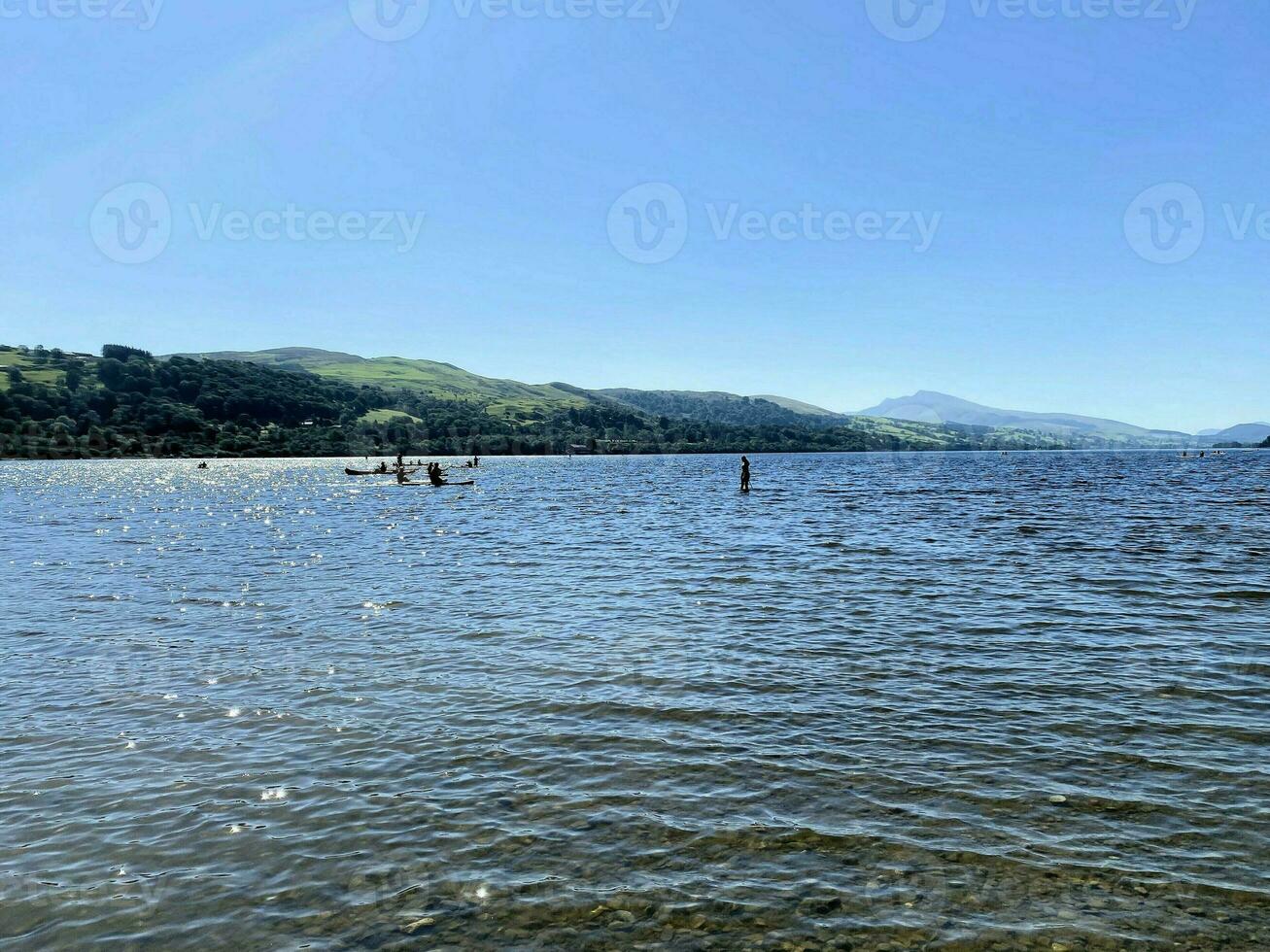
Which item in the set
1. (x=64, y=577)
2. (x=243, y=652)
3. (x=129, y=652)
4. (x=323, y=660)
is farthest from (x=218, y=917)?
(x=64, y=577)

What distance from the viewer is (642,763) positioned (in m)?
11.3

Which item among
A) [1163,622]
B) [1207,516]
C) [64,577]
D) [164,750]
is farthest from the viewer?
[1207,516]

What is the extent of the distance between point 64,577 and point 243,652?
1802 centimetres

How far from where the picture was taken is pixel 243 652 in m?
18.0

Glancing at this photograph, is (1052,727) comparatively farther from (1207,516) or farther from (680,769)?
(1207,516)

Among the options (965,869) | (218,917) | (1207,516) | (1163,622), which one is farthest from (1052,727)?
(1207,516)

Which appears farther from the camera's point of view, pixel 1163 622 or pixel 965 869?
pixel 1163 622

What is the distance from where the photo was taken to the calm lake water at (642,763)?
24.7ft

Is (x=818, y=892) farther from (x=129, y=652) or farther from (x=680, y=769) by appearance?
(x=129, y=652)

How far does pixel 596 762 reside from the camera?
11312 millimetres

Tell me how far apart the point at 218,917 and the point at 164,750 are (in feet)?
18.4

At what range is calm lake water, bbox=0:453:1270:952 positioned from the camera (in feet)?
24.7

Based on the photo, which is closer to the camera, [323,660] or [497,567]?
[323,660]

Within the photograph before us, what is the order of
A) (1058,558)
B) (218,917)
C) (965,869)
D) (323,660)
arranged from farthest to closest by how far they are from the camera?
(1058,558) < (323,660) < (965,869) < (218,917)
